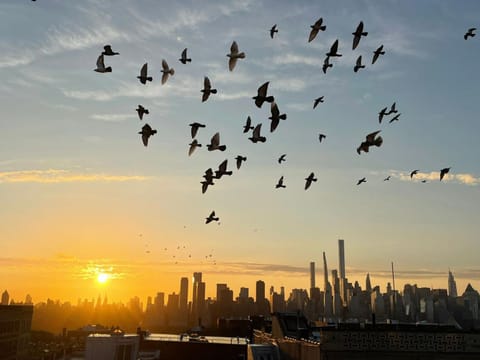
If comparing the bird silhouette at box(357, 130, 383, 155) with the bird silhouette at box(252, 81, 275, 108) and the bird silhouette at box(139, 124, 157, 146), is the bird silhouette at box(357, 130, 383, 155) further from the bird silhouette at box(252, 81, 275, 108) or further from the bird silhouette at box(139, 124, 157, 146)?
the bird silhouette at box(139, 124, 157, 146)

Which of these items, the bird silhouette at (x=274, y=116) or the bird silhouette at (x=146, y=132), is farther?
the bird silhouette at (x=146, y=132)

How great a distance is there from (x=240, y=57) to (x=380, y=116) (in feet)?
36.2

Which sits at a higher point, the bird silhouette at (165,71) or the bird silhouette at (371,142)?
the bird silhouette at (165,71)

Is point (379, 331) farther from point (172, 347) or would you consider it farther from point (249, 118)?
point (172, 347)

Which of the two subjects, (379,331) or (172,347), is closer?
(379,331)

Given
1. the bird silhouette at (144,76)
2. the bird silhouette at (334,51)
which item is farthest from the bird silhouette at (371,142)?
the bird silhouette at (144,76)

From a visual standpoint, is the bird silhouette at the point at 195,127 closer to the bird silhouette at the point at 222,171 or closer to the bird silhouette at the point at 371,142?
the bird silhouette at the point at 222,171

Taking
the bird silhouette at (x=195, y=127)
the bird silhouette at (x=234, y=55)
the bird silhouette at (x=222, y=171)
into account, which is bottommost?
the bird silhouette at (x=222, y=171)

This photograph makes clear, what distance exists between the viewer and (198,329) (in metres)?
116

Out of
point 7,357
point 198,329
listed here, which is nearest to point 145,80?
point 7,357

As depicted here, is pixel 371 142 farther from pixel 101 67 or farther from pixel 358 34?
pixel 101 67

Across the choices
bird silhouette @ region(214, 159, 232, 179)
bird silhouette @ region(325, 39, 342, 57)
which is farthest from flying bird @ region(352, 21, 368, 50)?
bird silhouette @ region(214, 159, 232, 179)

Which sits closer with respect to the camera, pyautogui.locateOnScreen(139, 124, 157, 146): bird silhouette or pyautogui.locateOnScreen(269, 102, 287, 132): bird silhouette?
pyautogui.locateOnScreen(269, 102, 287, 132): bird silhouette

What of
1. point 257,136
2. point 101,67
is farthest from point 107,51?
point 257,136
